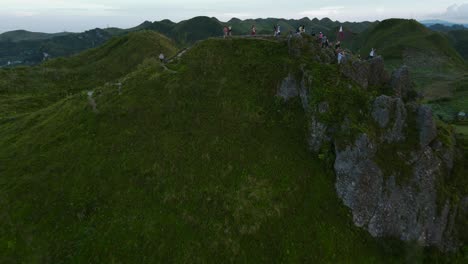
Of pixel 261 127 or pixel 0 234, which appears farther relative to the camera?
pixel 261 127

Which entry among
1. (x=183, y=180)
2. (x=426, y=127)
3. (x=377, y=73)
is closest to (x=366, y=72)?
(x=377, y=73)

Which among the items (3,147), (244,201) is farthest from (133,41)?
(244,201)

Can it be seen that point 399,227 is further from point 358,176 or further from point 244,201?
point 244,201

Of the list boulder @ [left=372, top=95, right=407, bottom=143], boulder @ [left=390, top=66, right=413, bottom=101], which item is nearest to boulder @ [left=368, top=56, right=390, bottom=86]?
boulder @ [left=390, top=66, right=413, bottom=101]

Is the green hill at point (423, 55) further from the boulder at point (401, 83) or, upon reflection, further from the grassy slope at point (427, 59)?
the boulder at point (401, 83)

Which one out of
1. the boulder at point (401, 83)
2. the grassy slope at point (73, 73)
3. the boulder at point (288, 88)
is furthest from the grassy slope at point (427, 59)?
the grassy slope at point (73, 73)

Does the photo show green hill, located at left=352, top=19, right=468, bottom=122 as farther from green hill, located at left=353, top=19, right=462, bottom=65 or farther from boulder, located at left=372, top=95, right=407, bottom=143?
boulder, located at left=372, top=95, right=407, bottom=143
